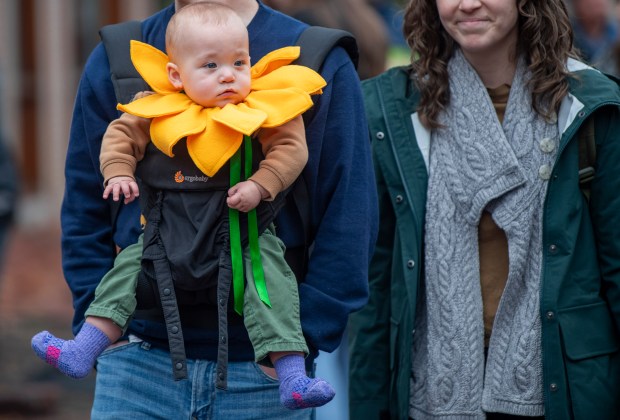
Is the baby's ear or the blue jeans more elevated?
the baby's ear

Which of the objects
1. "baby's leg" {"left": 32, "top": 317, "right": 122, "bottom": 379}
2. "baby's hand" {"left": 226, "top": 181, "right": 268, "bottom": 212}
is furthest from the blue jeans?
"baby's hand" {"left": 226, "top": 181, "right": 268, "bottom": 212}

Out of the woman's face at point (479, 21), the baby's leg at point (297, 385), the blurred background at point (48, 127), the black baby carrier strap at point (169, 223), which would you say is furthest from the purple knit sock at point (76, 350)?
the blurred background at point (48, 127)

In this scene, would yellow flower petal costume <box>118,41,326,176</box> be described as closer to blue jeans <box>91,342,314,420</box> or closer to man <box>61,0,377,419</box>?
man <box>61,0,377,419</box>

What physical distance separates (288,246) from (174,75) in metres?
0.54

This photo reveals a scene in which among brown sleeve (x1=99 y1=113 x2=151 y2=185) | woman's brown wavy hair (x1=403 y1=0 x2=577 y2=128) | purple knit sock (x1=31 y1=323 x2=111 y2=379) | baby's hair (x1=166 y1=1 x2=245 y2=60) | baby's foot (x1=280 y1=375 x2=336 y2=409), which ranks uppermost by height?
woman's brown wavy hair (x1=403 y1=0 x2=577 y2=128)

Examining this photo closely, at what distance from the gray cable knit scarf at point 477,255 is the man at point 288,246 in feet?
2.02

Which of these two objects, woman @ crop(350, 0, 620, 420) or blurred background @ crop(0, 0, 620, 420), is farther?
blurred background @ crop(0, 0, 620, 420)

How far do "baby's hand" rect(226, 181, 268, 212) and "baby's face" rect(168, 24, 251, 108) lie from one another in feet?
0.74

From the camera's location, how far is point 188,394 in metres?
3.52

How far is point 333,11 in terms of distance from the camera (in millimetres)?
6566

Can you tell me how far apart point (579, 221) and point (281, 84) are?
114 cm

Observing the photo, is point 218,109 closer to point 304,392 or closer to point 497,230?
point 304,392

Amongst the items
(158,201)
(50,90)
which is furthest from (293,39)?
(50,90)

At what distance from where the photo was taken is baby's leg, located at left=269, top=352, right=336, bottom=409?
330cm
